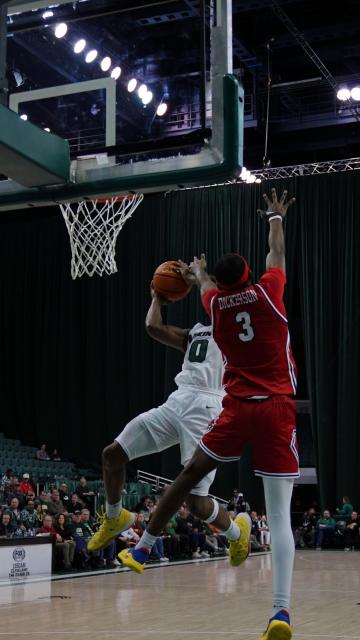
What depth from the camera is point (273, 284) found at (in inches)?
209

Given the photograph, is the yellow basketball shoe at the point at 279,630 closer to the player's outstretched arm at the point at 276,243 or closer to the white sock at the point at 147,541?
the white sock at the point at 147,541

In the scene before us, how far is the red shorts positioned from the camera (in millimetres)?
5047

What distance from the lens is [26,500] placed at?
1557 centimetres

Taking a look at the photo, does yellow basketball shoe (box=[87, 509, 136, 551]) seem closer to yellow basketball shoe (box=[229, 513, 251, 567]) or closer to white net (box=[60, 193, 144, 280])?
yellow basketball shoe (box=[229, 513, 251, 567])

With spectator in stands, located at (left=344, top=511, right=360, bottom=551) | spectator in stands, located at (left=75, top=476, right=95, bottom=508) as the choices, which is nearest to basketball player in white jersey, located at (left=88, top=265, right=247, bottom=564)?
spectator in stands, located at (left=75, top=476, right=95, bottom=508)

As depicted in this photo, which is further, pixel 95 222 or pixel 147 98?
pixel 95 222

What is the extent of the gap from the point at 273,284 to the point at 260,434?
868mm

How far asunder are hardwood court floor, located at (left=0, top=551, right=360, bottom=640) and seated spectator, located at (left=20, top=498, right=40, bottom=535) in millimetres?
1582

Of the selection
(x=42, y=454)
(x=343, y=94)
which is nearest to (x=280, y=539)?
(x=343, y=94)

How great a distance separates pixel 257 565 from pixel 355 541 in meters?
6.93

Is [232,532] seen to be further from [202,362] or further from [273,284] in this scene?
[273,284]

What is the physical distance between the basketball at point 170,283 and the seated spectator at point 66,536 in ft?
28.8

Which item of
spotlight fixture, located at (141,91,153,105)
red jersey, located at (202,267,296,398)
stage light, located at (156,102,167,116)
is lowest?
red jersey, located at (202,267,296,398)

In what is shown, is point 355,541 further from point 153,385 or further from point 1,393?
point 1,393
